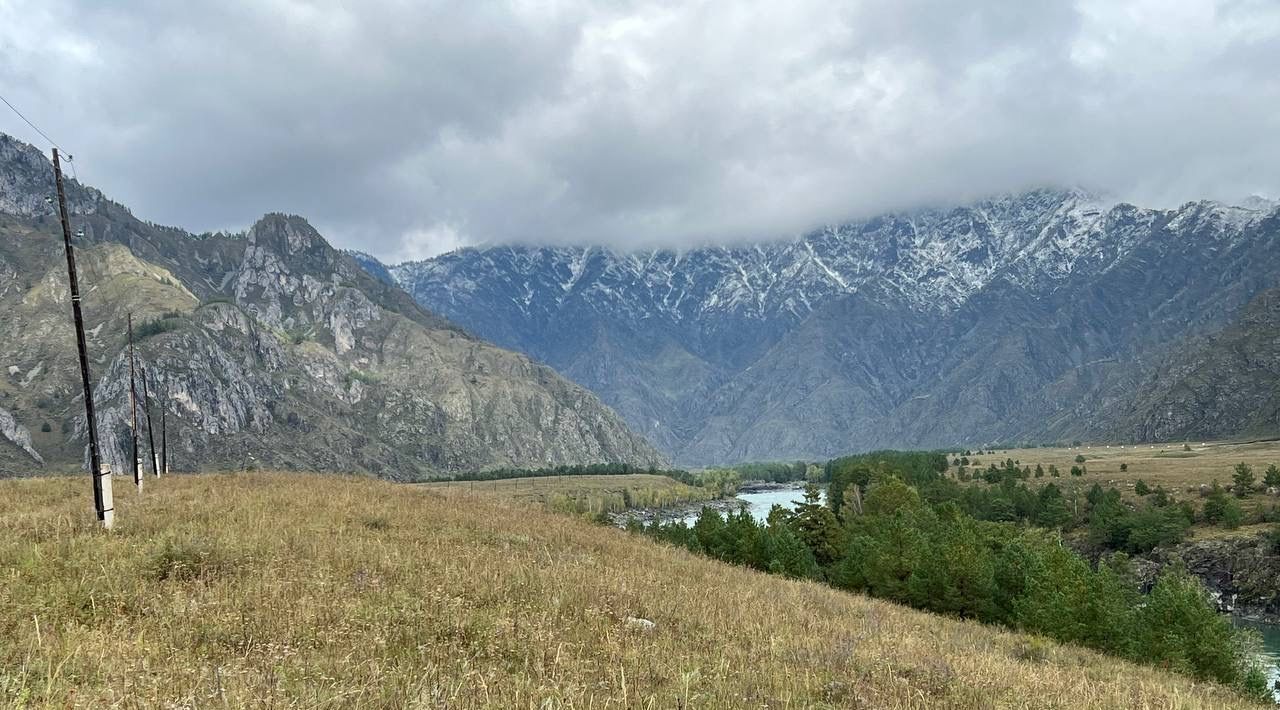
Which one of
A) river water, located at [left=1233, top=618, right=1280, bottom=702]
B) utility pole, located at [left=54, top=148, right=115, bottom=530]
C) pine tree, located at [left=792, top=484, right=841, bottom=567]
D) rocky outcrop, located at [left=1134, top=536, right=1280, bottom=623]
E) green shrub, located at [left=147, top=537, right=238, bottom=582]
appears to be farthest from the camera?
rocky outcrop, located at [left=1134, top=536, right=1280, bottom=623]

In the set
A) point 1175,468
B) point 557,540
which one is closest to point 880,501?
point 557,540

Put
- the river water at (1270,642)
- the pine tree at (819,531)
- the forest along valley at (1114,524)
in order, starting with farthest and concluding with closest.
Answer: the pine tree at (819,531)
the forest along valley at (1114,524)
the river water at (1270,642)

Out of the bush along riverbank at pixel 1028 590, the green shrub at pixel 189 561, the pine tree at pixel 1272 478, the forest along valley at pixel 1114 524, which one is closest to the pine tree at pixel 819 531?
the forest along valley at pixel 1114 524

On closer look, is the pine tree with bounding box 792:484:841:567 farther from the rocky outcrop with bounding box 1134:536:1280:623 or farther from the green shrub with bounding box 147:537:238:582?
the green shrub with bounding box 147:537:238:582

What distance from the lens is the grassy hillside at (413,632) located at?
6.18 meters

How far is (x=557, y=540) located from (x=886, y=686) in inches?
453

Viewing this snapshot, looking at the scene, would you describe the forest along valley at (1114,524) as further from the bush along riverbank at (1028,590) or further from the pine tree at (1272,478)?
the bush along riverbank at (1028,590)

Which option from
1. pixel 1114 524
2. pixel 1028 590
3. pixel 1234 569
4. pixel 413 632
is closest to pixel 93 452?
pixel 413 632

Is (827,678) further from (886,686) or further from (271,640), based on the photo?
(271,640)

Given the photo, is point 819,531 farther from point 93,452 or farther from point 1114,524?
point 93,452

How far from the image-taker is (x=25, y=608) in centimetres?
780

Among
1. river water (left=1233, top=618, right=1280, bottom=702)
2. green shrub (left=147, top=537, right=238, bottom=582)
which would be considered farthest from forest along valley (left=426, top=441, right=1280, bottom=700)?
green shrub (left=147, top=537, right=238, bottom=582)

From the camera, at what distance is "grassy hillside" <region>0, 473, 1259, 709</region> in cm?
618

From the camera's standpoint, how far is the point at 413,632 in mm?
8148
